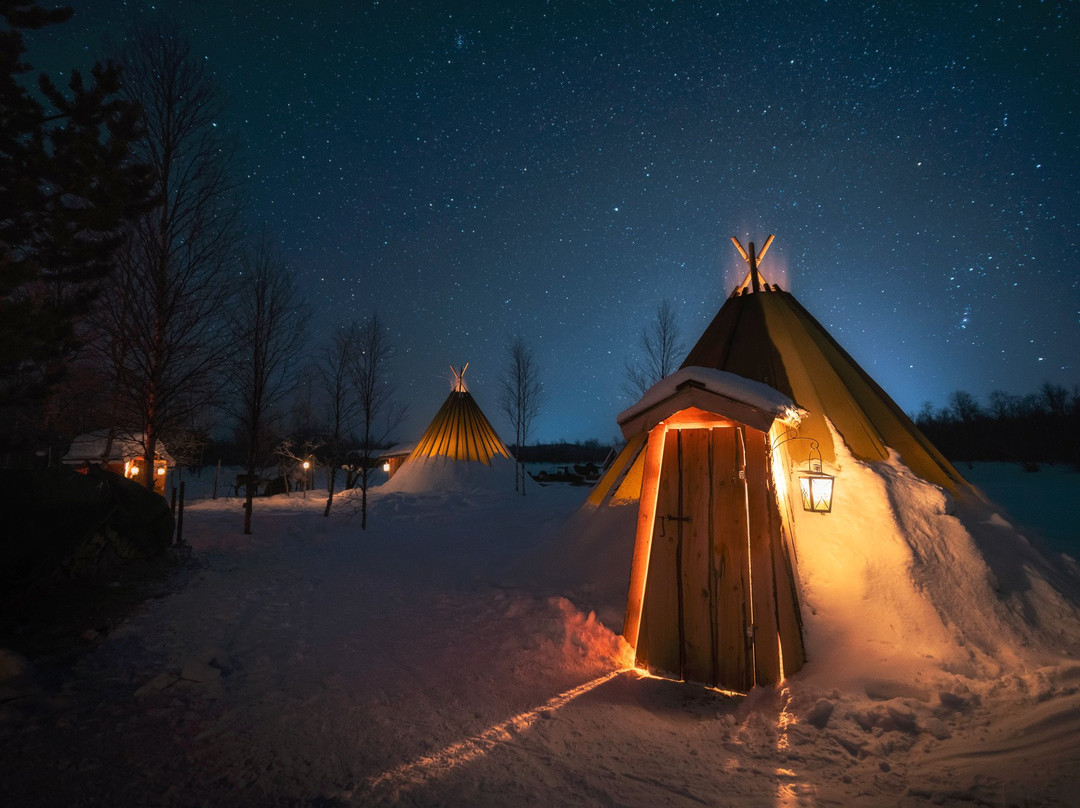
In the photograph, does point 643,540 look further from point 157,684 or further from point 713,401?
point 157,684

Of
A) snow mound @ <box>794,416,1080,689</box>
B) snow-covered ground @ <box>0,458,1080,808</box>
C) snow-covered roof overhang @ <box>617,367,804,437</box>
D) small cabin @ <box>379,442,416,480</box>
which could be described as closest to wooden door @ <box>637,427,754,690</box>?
snow-covered ground @ <box>0,458,1080,808</box>

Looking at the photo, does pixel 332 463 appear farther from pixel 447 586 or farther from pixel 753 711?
pixel 753 711

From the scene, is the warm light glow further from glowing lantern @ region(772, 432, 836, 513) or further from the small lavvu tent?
the small lavvu tent

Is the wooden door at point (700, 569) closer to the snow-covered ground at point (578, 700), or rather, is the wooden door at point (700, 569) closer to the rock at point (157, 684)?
the snow-covered ground at point (578, 700)

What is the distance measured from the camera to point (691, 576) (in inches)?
175

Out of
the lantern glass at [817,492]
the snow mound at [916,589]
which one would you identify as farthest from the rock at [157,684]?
the lantern glass at [817,492]

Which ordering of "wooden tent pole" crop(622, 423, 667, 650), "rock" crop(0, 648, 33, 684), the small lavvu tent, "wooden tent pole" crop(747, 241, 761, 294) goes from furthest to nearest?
the small lavvu tent → "wooden tent pole" crop(747, 241, 761, 294) → "wooden tent pole" crop(622, 423, 667, 650) → "rock" crop(0, 648, 33, 684)

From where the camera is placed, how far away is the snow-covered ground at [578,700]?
2.63 metres

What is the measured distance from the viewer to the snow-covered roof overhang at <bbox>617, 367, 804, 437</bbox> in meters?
4.24

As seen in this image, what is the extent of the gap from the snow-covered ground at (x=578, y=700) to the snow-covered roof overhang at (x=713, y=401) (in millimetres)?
1608

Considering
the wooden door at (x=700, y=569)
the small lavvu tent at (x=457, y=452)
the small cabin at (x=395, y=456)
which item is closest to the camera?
the wooden door at (x=700, y=569)

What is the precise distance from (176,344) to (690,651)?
8471mm

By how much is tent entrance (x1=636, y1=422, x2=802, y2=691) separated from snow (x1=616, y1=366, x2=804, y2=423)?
382mm

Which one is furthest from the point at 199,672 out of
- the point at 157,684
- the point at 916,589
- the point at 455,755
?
the point at 916,589
